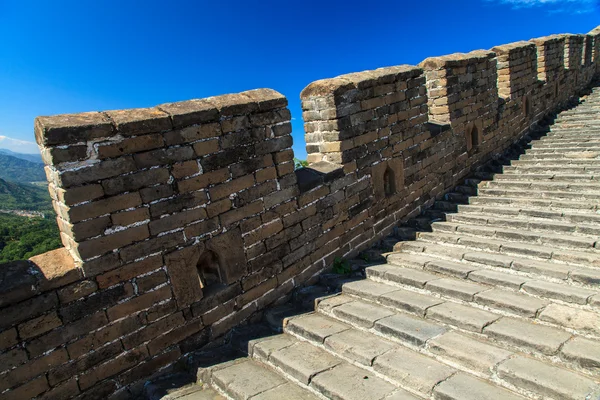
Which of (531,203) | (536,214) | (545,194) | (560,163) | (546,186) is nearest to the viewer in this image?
(536,214)

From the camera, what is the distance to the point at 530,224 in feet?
15.4

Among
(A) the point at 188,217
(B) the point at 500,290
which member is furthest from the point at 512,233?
(A) the point at 188,217

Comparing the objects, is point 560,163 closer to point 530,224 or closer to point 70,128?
point 530,224

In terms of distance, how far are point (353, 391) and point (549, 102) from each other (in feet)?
29.9

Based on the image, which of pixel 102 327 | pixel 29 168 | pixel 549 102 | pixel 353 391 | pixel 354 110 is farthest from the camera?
pixel 29 168

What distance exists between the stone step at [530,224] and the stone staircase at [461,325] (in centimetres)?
1

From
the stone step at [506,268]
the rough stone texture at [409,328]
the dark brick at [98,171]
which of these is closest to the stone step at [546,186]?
the stone step at [506,268]

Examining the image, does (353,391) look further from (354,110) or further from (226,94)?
(354,110)

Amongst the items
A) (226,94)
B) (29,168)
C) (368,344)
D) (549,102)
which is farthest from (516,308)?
(29,168)

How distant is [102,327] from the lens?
10.0 ft

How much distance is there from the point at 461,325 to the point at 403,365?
2.10 feet

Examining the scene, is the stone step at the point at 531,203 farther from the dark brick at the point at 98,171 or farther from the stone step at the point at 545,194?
the dark brick at the point at 98,171

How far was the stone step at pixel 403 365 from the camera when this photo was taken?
2631 millimetres

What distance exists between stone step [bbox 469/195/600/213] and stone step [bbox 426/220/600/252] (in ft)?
1.83
